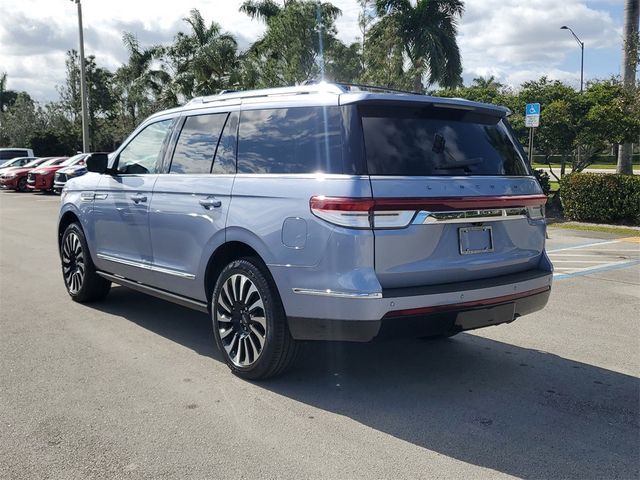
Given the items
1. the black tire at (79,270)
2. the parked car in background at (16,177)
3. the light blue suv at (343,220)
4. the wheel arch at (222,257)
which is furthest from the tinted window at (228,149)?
the parked car in background at (16,177)

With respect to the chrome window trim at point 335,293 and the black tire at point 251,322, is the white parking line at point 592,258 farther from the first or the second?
the chrome window trim at point 335,293

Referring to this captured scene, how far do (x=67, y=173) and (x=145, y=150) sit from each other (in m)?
17.6

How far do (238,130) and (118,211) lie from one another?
5.76ft

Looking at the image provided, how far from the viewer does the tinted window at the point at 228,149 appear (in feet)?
15.5

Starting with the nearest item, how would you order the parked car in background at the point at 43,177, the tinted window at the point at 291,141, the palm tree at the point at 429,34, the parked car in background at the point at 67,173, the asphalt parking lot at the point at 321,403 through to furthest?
1. the asphalt parking lot at the point at 321,403
2. the tinted window at the point at 291,141
3. the parked car in background at the point at 67,173
4. the parked car in background at the point at 43,177
5. the palm tree at the point at 429,34

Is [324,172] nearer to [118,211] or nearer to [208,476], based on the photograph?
[208,476]

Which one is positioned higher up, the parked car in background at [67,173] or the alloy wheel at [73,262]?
the parked car in background at [67,173]

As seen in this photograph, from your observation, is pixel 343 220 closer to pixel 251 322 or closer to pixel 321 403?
pixel 251 322

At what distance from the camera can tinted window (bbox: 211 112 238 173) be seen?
4.73m

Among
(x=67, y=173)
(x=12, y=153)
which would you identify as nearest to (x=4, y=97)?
(x=12, y=153)

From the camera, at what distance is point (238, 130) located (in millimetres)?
4762

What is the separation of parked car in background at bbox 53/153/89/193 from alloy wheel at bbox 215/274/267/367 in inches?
678

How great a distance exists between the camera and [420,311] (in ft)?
12.6

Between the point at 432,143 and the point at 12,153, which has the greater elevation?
the point at 12,153
